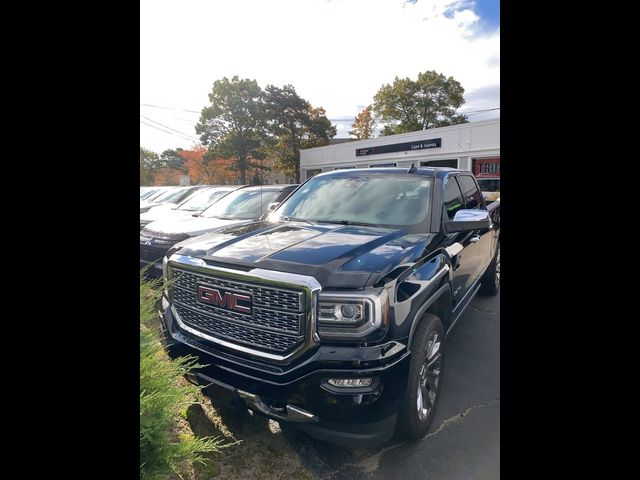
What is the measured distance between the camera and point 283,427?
80.5 inches

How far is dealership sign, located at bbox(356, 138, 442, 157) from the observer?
2767 millimetres

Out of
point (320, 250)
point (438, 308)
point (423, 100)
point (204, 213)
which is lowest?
point (438, 308)

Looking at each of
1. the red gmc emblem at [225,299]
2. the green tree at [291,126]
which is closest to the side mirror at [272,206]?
the green tree at [291,126]

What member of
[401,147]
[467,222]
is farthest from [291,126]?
[467,222]

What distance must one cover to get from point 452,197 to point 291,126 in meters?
1.55

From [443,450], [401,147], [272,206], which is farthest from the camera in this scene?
[272,206]

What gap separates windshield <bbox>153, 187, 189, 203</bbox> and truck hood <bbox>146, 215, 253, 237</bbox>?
0.20 meters

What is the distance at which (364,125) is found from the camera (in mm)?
2521

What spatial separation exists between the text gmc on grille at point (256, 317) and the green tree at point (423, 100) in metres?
1.30

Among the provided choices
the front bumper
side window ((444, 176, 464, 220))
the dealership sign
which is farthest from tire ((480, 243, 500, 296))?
the front bumper

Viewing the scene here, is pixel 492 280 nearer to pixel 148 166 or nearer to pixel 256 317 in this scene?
pixel 256 317

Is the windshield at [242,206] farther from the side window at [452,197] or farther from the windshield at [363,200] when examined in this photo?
the side window at [452,197]
